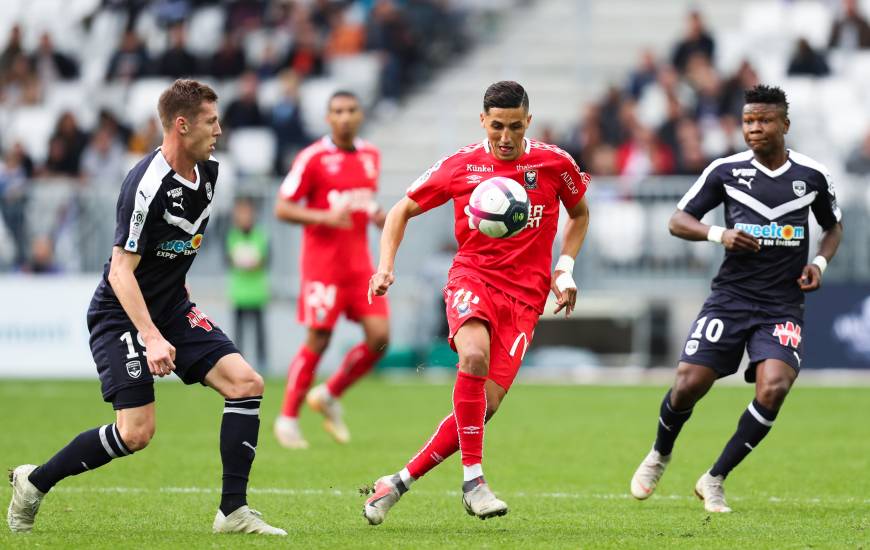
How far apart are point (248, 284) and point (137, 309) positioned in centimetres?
1306

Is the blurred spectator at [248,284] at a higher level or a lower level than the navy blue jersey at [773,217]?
lower

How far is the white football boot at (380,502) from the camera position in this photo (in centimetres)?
754

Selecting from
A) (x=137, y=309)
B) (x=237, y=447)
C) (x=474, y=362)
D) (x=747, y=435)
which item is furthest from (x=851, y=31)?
(x=137, y=309)

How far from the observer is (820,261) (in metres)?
8.69

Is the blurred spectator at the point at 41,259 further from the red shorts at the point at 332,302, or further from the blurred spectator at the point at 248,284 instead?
the red shorts at the point at 332,302

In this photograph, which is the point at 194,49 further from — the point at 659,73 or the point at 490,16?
the point at 659,73

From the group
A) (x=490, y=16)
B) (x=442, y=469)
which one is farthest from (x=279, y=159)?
(x=442, y=469)

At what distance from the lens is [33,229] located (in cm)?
2106

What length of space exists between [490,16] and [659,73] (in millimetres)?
5001

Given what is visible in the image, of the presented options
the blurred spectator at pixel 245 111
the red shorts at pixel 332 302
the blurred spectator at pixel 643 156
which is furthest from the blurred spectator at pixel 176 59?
the red shorts at pixel 332 302

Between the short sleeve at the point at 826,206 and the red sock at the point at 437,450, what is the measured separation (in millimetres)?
2747

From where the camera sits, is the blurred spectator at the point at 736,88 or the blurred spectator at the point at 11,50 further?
the blurred spectator at the point at 11,50

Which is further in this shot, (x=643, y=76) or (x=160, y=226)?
(x=643, y=76)

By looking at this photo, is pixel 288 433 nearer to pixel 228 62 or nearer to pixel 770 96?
pixel 770 96
